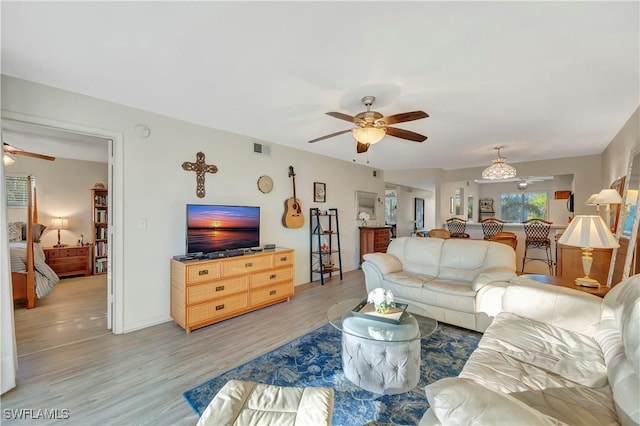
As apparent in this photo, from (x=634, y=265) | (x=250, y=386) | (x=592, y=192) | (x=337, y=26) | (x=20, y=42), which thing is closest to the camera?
(x=250, y=386)

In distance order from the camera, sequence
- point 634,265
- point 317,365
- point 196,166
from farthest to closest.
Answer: point 196,166 → point 634,265 → point 317,365

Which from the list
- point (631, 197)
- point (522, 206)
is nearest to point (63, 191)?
point (631, 197)

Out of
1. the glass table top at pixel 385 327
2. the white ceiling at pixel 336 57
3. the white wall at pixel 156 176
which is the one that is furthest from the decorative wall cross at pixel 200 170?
the glass table top at pixel 385 327

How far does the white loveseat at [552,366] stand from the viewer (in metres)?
0.94

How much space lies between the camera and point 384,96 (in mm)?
2605

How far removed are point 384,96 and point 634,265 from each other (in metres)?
2.84

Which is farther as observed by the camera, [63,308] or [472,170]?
[472,170]

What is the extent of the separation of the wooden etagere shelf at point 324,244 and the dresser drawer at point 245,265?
4.51ft

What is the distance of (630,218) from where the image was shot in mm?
2768

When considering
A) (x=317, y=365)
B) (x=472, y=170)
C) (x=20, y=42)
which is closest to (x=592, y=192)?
(x=472, y=170)

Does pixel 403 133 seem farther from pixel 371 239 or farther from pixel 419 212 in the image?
pixel 419 212

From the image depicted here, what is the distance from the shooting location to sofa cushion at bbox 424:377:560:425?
0.85 m

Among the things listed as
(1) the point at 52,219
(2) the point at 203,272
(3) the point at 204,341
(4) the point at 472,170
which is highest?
(4) the point at 472,170

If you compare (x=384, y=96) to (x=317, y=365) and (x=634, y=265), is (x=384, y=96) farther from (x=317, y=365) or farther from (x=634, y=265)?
(x=634, y=265)
